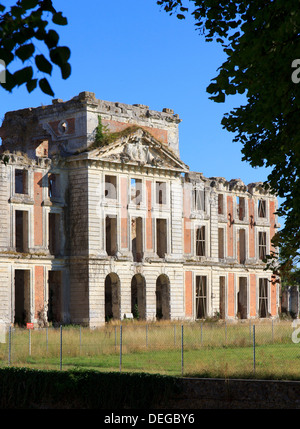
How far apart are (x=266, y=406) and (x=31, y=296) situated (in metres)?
27.0

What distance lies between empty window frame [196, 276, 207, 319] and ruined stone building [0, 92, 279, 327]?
11cm

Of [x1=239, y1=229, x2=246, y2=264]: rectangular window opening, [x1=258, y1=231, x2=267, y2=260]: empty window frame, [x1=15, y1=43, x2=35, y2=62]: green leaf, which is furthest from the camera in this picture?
[x1=258, y1=231, x2=267, y2=260]: empty window frame

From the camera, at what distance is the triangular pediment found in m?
48.3

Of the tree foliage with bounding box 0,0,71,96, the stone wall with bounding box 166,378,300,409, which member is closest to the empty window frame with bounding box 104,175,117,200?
the stone wall with bounding box 166,378,300,409

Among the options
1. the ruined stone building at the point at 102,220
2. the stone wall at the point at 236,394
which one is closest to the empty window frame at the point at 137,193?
the ruined stone building at the point at 102,220

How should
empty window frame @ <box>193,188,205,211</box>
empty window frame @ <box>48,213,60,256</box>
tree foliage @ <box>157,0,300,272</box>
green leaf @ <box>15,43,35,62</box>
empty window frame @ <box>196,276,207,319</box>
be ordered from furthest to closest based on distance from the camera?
empty window frame @ <box>193,188,205,211</box>, empty window frame @ <box>196,276,207,319</box>, empty window frame @ <box>48,213,60,256</box>, tree foliage @ <box>157,0,300,272</box>, green leaf @ <box>15,43,35,62</box>

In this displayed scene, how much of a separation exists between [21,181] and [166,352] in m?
19.7

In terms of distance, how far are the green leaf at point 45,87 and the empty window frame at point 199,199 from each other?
4827 centimetres

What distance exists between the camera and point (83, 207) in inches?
1873

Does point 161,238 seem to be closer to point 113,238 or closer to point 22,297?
point 113,238

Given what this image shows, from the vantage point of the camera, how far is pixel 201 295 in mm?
55938

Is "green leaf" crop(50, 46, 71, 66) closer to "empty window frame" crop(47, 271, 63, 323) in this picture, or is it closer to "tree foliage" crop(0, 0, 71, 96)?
"tree foliage" crop(0, 0, 71, 96)

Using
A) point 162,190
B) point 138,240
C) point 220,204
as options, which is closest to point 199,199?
point 220,204
